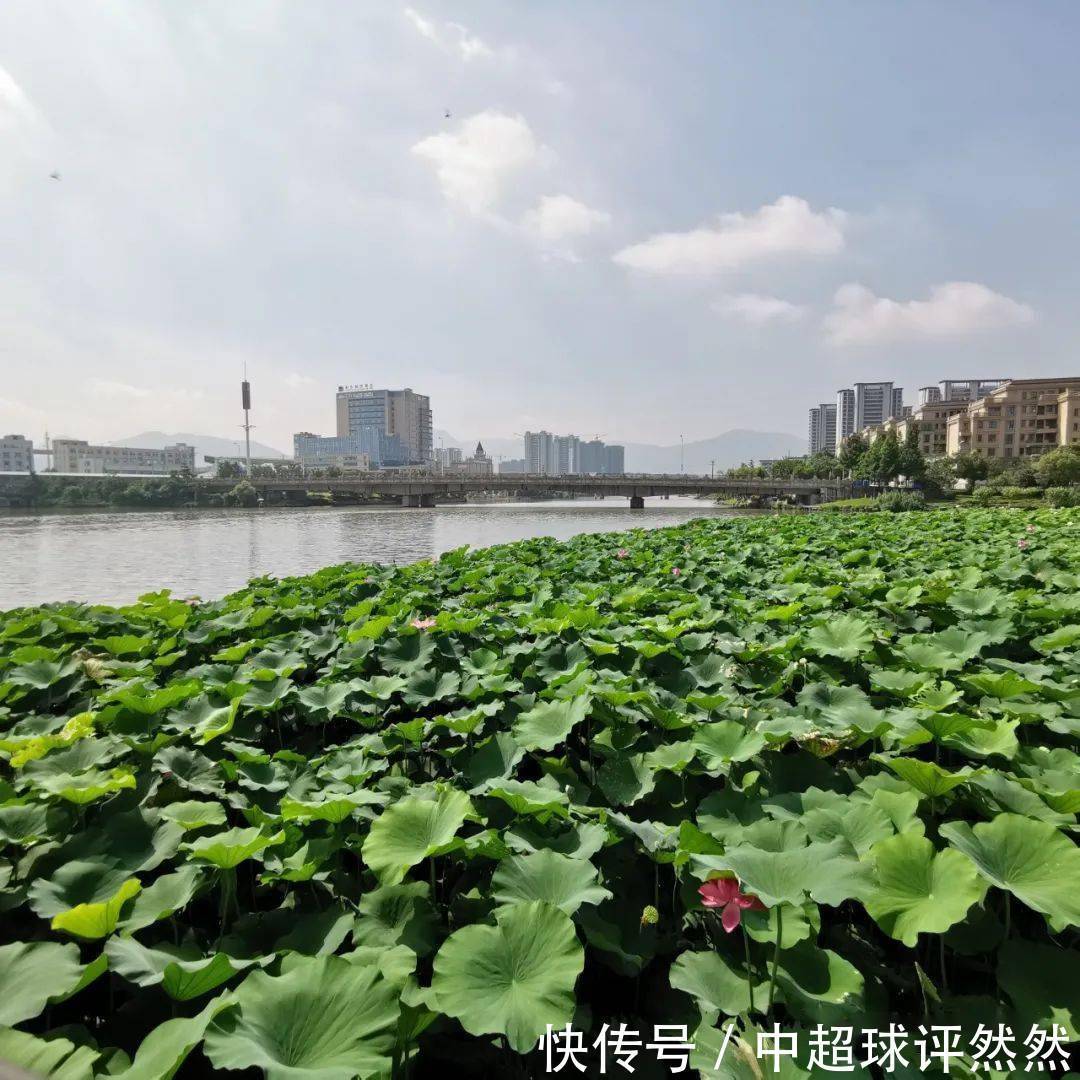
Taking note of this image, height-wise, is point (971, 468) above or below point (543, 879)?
above

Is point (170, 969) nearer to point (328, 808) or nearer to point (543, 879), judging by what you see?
point (328, 808)

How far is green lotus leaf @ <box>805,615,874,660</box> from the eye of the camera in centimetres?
315

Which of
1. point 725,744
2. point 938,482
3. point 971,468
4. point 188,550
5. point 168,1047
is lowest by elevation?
point 188,550

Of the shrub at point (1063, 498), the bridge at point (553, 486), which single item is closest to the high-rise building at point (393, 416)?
the bridge at point (553, 486)

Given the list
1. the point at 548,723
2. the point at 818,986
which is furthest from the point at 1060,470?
the point at 818,986

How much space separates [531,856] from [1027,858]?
3.60 feet

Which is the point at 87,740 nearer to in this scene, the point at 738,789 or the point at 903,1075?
the point at 738,789

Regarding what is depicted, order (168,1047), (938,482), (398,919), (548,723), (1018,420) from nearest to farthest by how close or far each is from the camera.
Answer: (168,1047), (398,919), (548,723), (938,482), (1018,420)

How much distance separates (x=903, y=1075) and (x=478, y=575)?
216 inches

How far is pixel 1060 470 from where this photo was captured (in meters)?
50.9

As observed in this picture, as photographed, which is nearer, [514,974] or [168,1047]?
[168,1047]

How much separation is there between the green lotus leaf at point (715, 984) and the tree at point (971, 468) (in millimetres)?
74544

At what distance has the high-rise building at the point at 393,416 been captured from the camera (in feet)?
598

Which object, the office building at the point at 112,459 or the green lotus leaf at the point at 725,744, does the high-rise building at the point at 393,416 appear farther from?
the green lotus leaf at the point at 725,744
